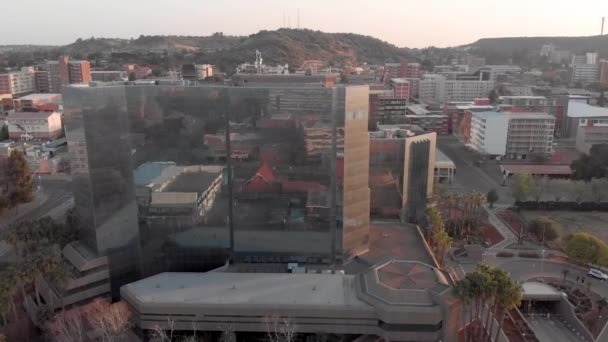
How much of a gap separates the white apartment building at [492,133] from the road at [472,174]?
85.4 inches

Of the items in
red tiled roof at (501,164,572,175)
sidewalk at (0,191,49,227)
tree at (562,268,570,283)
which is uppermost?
red tiled roof at (501,164,572,175)

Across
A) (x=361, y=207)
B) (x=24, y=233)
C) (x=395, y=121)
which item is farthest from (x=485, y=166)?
(x=24, y=233)

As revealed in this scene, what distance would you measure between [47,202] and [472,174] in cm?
6826

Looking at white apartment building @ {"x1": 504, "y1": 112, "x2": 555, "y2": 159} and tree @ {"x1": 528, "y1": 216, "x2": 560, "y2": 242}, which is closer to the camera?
tree @ {"x1": 528, "y1": 216, "x2": 560, "y2": 242}

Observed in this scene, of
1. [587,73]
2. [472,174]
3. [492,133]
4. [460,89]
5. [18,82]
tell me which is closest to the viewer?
[472,174]

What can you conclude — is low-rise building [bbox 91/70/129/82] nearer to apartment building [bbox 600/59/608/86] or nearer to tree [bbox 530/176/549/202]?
tree [bbox 530/176/549/202]

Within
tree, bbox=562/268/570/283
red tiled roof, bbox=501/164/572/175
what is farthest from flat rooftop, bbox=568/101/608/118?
tree, bbox=562/268/570/283

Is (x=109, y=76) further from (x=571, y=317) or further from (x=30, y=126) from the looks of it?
(x=571, y=317)

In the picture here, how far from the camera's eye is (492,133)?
3659 inches

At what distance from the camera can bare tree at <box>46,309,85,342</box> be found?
32500 mm

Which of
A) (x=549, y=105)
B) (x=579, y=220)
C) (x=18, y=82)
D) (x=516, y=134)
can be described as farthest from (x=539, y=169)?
(x=18, y=82)

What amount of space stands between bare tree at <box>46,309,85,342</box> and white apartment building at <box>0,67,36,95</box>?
447 feet

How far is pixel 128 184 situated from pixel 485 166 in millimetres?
68617

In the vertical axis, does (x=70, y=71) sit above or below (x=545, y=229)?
above
